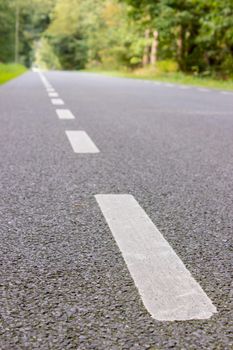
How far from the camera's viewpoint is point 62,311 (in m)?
1.68

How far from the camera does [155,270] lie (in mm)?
1972

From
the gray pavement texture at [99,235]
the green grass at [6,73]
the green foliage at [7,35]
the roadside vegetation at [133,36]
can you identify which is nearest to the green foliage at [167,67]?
the roadside vegetation at [133,36]

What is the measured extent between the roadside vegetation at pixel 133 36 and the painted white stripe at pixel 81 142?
13820mm

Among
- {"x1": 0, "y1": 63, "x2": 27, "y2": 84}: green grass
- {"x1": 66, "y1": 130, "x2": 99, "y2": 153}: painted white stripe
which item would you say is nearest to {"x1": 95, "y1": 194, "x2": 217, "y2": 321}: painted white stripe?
{"x1": 66, "y1": 130, "x2": 99, "y2": 153}: painted white stripe

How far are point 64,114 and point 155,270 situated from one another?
603cm

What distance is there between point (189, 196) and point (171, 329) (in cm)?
169

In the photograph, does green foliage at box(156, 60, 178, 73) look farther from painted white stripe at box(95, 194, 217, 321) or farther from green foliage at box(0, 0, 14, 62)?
painted white stripe at box(95, 194, 217, 321)

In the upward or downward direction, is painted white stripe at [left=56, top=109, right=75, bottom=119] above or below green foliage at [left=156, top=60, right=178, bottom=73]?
above

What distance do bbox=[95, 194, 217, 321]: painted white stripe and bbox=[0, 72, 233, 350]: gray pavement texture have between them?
33mm

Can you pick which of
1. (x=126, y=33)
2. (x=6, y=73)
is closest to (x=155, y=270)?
(x=6, y=73)

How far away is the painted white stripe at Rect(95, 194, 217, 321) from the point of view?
1.67 m

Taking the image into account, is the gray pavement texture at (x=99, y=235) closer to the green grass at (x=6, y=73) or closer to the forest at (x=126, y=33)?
the green grass at (x=6, y=73)

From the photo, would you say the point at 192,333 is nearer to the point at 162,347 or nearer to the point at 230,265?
the point at 162,347

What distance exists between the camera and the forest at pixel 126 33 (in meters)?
29.3
